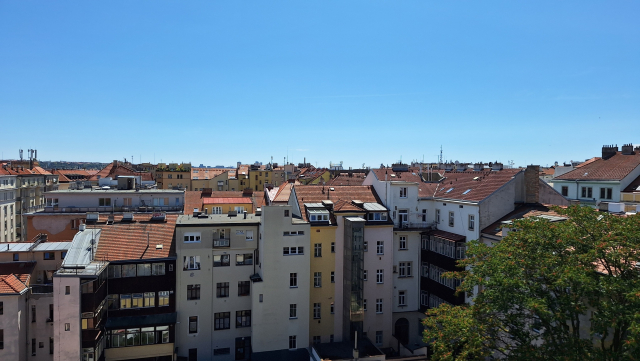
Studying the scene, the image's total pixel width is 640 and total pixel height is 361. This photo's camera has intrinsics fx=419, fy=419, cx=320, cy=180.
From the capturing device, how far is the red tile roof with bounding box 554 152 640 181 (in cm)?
4850

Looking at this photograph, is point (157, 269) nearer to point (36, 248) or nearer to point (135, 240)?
point (135, 240)

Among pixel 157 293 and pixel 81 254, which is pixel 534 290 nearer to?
pixel 157 293

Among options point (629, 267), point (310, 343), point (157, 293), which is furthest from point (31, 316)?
point (629, 267)

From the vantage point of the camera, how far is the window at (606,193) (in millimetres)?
48469

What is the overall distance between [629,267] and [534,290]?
3.98 m

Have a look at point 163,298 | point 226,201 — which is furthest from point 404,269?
point 226,201

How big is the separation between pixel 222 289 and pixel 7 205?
5862cm

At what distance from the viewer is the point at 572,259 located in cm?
1925

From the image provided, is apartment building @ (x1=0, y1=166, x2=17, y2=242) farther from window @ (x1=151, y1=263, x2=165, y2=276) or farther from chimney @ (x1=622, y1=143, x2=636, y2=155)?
chimney @ (x1=622, y1=143, x2=636, y2=155)

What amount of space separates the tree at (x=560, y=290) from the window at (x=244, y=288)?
19.0m

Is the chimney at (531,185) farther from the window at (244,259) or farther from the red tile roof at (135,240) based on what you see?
the red tile roof at (135,240)

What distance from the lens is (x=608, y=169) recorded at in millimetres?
51094

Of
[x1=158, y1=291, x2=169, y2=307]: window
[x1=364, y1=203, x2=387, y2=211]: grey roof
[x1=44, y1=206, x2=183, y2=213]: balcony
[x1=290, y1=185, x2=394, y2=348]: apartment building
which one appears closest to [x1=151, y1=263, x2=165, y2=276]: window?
[x1=158, y1=291, x2=169, y2=307]: window

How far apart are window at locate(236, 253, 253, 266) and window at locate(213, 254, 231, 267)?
79 centimetres
